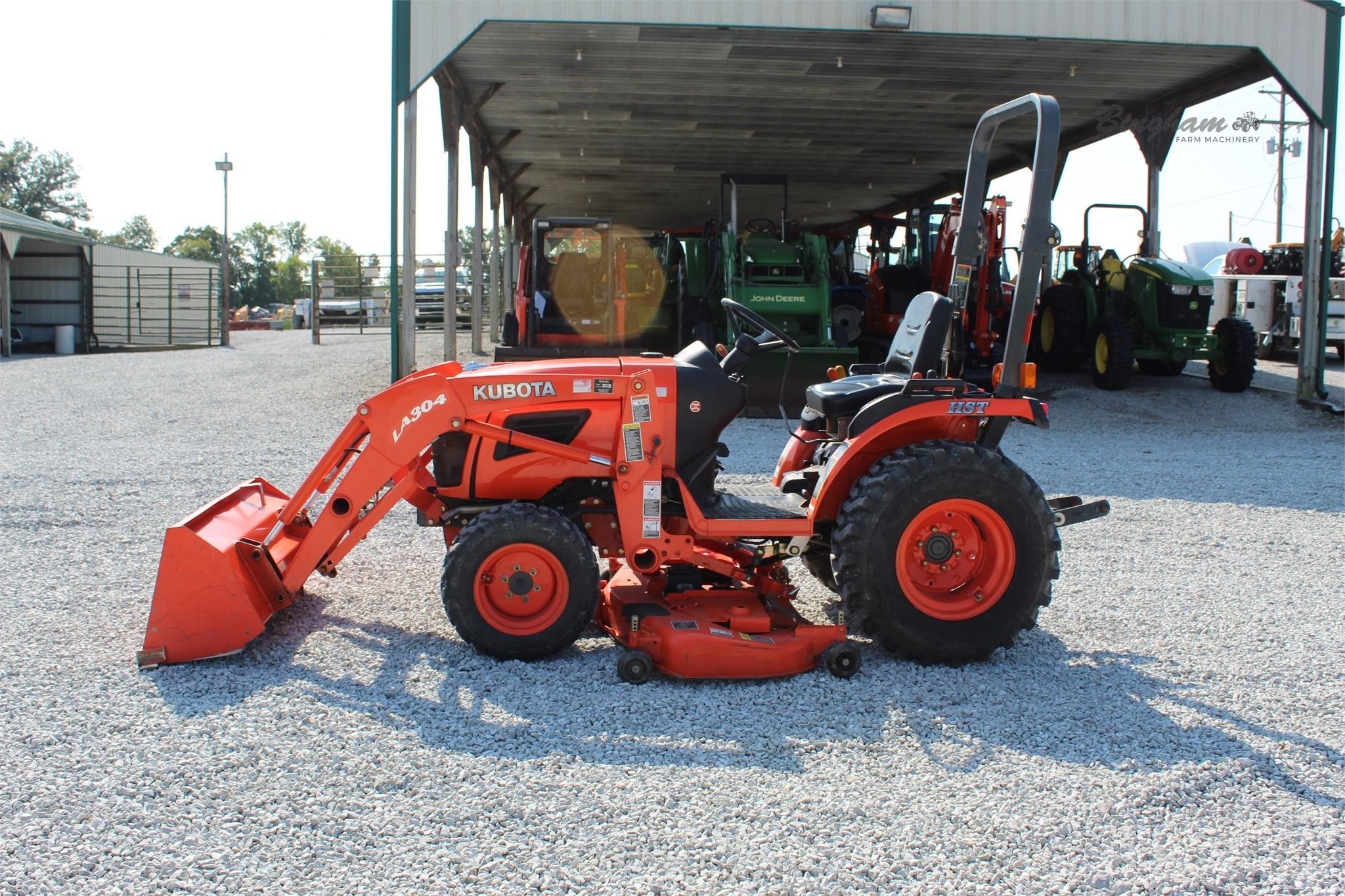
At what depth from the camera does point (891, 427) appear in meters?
4.16

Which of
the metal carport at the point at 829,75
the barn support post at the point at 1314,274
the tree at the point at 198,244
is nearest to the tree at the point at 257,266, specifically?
the tree at the point at 198,244

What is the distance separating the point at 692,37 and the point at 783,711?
10251 millimetres

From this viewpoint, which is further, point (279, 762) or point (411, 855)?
point (279, 762)

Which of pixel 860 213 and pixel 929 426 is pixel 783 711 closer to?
pixel 929 426

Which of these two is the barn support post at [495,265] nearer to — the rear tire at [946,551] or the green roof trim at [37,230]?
the green roof trim at [37,230]

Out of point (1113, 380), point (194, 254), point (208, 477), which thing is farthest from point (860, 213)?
point (194, 254)

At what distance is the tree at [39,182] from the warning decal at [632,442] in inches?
3220

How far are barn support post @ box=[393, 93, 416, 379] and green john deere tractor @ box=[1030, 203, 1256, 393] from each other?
27.6 ft

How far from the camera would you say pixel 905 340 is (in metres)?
4.72

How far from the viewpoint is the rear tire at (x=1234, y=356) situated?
45.8 feet

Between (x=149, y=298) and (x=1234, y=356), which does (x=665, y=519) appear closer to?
(x=1234, y=356)

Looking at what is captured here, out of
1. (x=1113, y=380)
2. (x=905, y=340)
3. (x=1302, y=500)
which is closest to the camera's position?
(x=905, y=340)

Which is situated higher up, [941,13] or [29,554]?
[941,13]

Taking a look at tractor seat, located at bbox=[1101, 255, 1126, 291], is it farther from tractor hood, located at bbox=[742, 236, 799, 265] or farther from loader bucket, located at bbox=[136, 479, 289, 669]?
loader bucket, located at bbox=[136, 479, 289, 669]
